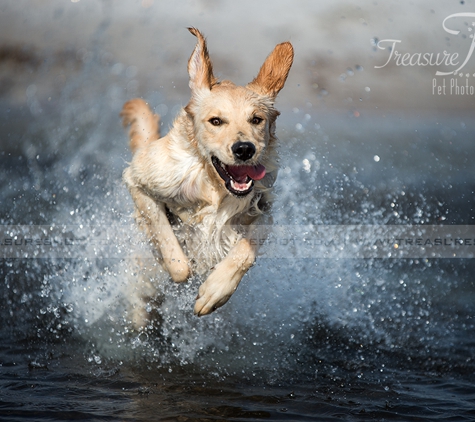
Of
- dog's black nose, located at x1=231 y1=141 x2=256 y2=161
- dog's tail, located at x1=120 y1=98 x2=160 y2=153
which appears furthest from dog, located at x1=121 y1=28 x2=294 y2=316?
dog's tail, located at x1=120 y1=98 x2=160 y2=153

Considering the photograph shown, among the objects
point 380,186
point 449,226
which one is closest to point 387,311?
point 449,226

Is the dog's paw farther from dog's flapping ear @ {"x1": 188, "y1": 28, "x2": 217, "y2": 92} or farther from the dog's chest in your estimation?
dog's flapping ear @ {"x1": 188, "y1": 28, "x2": 217, "y2": 92}

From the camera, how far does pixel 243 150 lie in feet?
11.7

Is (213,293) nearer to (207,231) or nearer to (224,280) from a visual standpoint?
(224,280)

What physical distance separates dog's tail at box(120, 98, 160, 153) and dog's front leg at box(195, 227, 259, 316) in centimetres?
138

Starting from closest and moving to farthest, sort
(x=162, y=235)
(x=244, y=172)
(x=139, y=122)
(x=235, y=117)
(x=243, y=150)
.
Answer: (x=243, y=150)
(x=235, y=117)
(x=244, y=172)
(x=162, y=235)
(x=139, y=122)

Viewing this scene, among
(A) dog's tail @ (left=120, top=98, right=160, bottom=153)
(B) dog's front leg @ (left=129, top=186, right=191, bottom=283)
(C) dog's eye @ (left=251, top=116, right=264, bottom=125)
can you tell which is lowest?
(B) dog's front leg @ (left=129, top=186, right=191, bottom=283)

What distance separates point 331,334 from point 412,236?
9.87 feet

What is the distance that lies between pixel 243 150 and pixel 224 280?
2.96 feet

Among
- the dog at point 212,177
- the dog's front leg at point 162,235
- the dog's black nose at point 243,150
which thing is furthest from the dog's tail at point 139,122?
the dog's black nose at point 243,150

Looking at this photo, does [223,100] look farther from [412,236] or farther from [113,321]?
[412,236]

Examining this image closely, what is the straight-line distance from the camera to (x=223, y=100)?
382cm

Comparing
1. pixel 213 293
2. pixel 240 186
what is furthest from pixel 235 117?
pixel 213 293

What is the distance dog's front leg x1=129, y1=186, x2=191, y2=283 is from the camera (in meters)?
4.12
